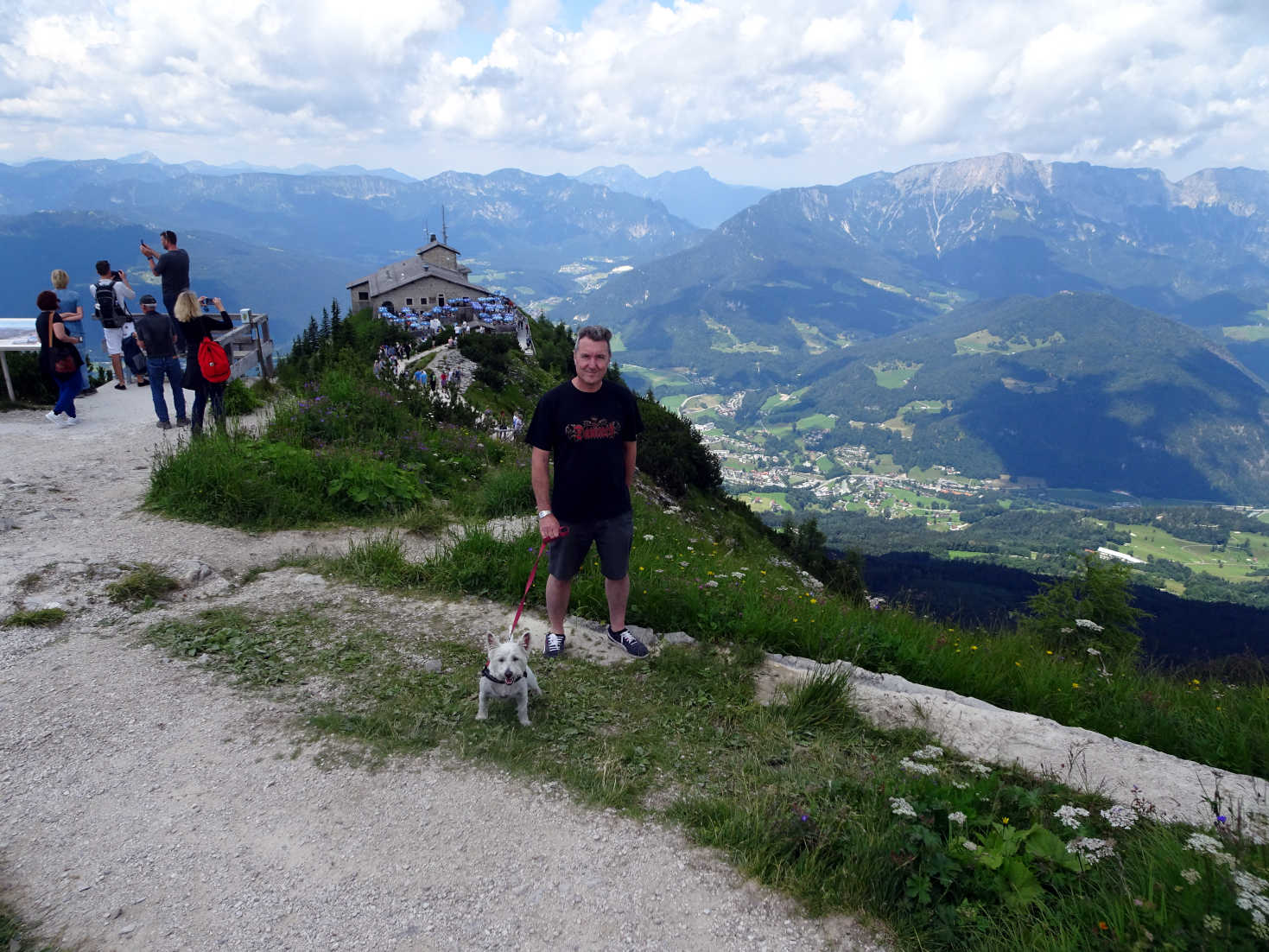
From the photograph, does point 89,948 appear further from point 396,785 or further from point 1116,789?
point 1116,789

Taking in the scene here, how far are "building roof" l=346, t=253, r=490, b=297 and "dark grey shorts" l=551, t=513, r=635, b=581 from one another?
55.4 meters

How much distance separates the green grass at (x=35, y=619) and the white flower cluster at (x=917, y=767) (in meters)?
6.73

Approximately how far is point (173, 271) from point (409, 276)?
162ft

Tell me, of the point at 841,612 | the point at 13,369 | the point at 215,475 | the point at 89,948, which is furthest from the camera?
the point at 13,369

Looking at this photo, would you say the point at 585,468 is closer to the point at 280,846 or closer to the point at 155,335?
the point at 280,846

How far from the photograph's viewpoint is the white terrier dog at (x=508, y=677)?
444 centimetres

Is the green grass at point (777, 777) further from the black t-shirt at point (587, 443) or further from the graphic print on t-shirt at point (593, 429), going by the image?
the graphic print on t-shirt at point (593, 429)

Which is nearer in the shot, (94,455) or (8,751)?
(8,751)

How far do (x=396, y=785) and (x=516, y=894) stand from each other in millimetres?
1136

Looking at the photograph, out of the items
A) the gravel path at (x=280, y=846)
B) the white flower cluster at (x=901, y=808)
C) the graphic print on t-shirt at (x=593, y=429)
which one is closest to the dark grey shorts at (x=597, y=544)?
the graphic print on t-shirt at (x=593, y=429)

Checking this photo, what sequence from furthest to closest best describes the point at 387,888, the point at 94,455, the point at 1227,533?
1. the point at 1227,533
2. the point at 94,455
3. the point at 387,888

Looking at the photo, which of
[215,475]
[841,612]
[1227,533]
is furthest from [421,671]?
[1227,533]

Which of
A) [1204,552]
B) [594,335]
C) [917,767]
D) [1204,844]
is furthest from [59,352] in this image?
[1204,552]

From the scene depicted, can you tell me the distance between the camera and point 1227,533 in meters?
129
